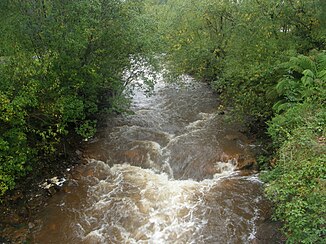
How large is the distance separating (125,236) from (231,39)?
11021 mm

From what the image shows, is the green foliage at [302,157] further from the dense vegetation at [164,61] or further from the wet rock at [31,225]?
the wet rock at [31,225]

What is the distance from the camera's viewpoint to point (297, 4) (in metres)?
12.0

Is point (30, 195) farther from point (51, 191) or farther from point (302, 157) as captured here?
point (302, 157)

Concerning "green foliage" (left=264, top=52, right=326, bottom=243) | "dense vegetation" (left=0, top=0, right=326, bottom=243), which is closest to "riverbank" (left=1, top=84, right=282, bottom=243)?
"dense vegetation" (left=0, top=0, right=326, bottom=243)

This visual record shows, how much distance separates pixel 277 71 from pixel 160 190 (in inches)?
230

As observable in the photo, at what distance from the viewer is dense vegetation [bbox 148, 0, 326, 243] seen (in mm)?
6488

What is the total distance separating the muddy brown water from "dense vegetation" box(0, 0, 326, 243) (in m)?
1.23

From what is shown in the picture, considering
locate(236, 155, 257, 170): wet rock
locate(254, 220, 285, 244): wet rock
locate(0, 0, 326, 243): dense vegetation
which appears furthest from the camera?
locate(236, 155, 257, 170): wet rock

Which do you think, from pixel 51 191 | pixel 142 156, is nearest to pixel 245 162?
pixel 142 156

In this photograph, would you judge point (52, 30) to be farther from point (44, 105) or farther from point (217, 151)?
point (217, 151)

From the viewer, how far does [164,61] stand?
1599 cm

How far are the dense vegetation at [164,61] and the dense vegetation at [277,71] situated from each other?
0.12 ft

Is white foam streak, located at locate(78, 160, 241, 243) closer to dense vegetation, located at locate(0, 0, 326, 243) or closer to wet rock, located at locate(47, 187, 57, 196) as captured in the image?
wet rock, located at locate(47, 187, 57, 196)

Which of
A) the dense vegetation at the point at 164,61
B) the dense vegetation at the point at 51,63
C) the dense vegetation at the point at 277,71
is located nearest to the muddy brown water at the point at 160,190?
the dense vegetation at the point at 164,61
